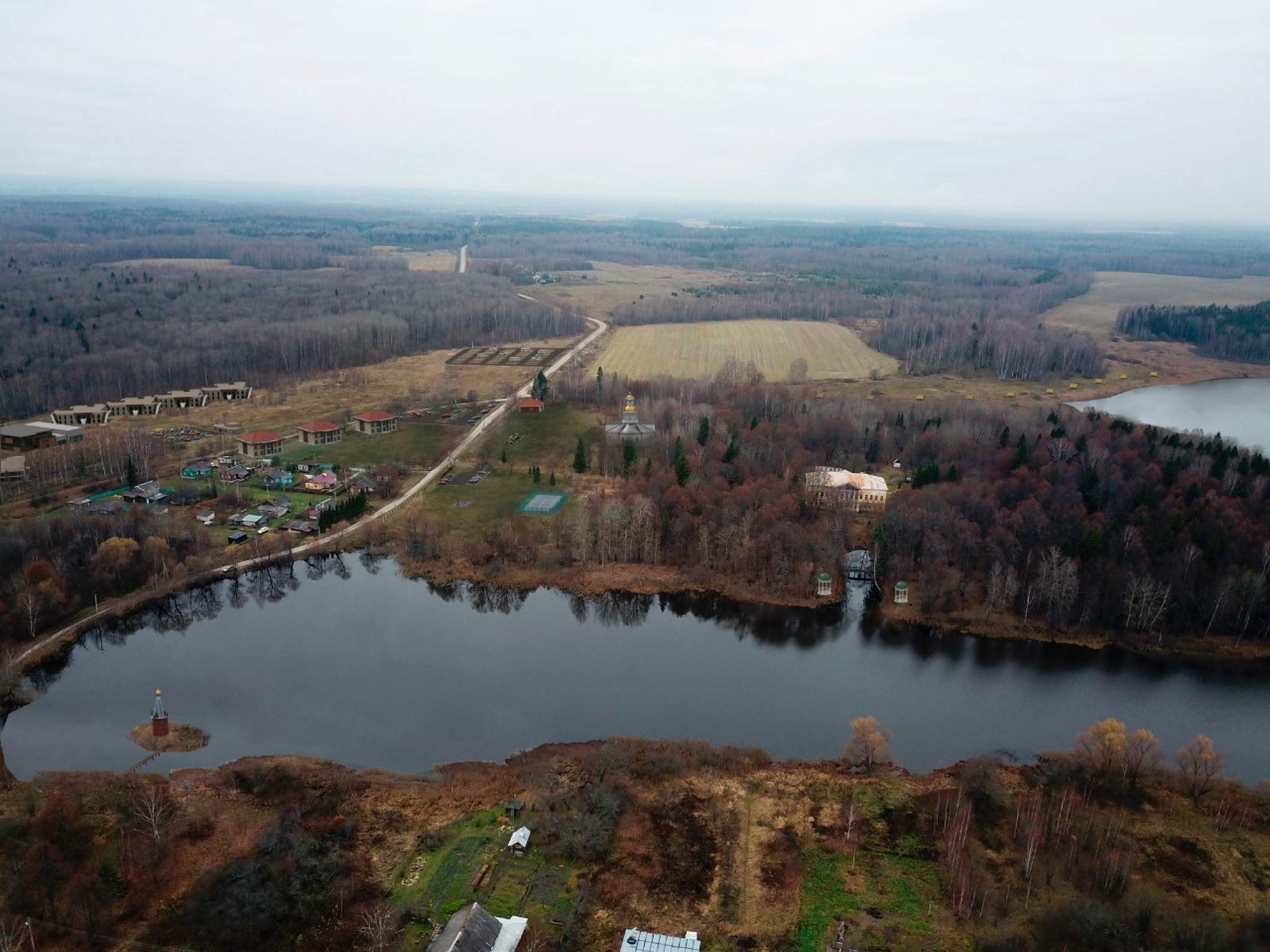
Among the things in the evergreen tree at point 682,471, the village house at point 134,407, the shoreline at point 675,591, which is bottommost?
the shoreline at point 675,591

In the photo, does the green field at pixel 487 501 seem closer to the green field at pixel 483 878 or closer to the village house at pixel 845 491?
the village house at pixel 845 491

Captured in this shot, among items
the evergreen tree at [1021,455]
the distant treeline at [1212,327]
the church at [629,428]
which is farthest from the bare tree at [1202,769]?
the distant treeline at [1212,327]

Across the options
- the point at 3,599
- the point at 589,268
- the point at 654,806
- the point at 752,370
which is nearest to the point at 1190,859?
the point at 654,806

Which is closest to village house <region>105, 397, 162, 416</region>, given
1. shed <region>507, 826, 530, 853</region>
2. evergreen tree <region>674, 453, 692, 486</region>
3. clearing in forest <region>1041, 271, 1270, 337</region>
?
evergreen tree <region>674, 453, 692, 486</region>

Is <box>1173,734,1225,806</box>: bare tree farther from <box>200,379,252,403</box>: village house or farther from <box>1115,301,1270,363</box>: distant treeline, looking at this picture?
<box>1115,301,1270,363</box>: distant treeline

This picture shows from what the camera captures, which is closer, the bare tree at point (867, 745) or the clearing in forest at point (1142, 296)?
the bare tree at point (867, 745)

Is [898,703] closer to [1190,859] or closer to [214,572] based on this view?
[1190,859]
